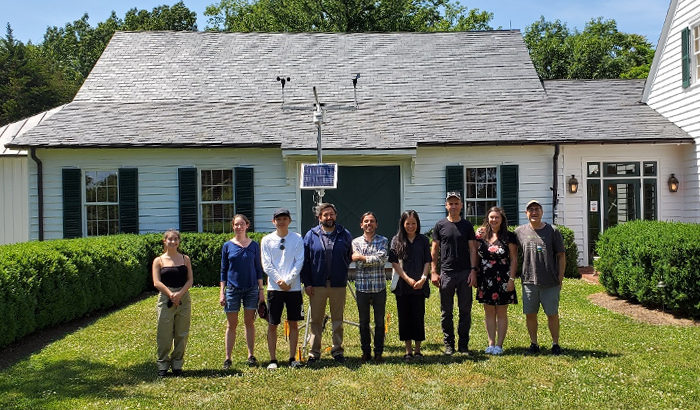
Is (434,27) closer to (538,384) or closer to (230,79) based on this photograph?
(230,79)

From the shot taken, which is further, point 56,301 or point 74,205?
point 74,205

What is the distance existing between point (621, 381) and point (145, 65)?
13.8 meters

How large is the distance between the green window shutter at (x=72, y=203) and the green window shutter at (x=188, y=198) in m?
2.06

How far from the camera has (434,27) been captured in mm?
36094

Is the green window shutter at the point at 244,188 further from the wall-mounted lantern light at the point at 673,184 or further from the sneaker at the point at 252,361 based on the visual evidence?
the wall-mounted lantern light at the point at 673,184

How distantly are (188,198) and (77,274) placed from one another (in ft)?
14.5

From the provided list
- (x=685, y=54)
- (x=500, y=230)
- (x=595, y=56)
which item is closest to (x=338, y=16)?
(x=595, y=56)

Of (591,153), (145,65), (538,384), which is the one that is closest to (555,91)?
(591,153)

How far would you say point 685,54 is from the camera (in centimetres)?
1274

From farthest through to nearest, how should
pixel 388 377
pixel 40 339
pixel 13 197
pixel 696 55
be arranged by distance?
pixel 13 197, pixel 696 55, pixel 40 339, pixel 388 377

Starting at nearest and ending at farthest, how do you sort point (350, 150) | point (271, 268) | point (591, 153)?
point (271, 268), point (350, 150), point (591, 153)

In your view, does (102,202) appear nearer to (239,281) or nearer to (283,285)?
(239,281)

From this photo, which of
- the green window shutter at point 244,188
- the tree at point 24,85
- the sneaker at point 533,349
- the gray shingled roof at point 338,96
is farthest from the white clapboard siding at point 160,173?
the tree at point 24,85

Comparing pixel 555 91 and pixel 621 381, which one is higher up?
pixel 555 91
